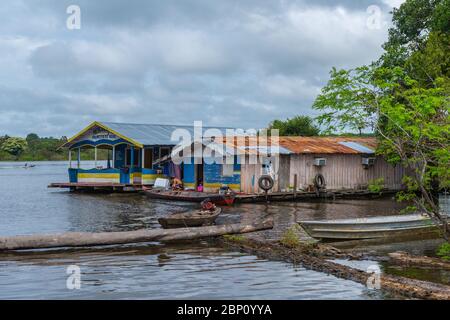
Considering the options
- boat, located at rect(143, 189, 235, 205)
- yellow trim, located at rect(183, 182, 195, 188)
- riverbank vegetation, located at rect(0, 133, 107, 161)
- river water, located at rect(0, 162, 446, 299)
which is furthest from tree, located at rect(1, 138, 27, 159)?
river water, located at rect(0, 162, 446, 299)

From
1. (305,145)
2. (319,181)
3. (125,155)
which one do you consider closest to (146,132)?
(125,155)

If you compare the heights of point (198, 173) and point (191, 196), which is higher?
point (198, 173)

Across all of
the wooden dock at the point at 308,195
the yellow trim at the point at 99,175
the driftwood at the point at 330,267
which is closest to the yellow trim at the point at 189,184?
the wooden dock at the point at 308,195

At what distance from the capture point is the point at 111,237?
1393cm

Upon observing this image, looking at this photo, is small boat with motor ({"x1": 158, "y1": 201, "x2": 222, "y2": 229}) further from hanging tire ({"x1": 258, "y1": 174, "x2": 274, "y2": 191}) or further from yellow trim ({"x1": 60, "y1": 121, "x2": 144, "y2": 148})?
yellow trim ({"x1": 60, "y1": 121, "x2": 144, "y2": 148})

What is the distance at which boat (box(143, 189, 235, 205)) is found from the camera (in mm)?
25328

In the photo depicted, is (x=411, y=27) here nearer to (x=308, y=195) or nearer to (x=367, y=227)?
(x=308, y=195)

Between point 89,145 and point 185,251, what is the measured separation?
2210 centimetres

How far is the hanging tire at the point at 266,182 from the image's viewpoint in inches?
1059

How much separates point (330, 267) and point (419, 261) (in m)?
2.28

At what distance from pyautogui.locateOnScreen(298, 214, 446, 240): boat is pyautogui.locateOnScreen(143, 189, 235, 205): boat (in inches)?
400

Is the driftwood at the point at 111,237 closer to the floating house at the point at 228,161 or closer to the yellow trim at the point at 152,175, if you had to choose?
the floating house at the point at 228,161

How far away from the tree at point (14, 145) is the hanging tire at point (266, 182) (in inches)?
3150

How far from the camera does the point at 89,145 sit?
34250 millimetres
